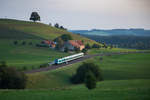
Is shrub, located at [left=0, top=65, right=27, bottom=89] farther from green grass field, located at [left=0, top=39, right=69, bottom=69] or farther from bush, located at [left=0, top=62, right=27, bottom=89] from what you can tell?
green grass field, located at [left=0, top=39, right=69, bottom=69]

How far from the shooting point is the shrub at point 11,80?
36781 millimetres

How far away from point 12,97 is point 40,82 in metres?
21.8

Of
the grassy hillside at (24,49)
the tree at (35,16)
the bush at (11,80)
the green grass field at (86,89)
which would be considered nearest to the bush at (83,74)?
the green grass field at (86,89)

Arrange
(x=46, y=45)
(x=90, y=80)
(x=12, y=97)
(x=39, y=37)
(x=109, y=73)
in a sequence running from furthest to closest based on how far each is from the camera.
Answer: (x=39, y=37) → (x=46, y=45) → (x=109, y=73) → (x=90, y=80) → (x=12, y=97)

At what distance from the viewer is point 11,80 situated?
3728 centimetres

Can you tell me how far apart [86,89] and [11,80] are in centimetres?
1632

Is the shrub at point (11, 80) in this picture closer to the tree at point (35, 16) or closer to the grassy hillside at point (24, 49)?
the grassy hillside at point (24, 49)

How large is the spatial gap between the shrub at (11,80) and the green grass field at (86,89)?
172 cm

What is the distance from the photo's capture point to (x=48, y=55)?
7694 cm

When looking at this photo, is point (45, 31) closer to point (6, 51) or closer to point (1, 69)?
point (6, 51)

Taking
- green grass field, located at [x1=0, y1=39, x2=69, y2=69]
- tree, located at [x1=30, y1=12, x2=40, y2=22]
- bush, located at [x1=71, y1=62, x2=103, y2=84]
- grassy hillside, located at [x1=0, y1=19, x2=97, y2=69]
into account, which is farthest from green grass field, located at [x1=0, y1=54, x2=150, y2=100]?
tree, located at [x1=30, y1=12, x2=40, y2=22]

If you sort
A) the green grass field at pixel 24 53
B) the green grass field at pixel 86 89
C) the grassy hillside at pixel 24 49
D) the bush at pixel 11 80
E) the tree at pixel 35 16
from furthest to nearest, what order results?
1. the tree at pixel 35 16
2. the green grass field at pixel 24 53
3. the grassy hillside at pixel 24 49
4. the bush at pixel 11 80
5. the green grass field at pixel 86 89

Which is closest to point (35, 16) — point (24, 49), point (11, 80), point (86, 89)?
point (24, 49)

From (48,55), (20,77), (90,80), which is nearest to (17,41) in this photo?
(48,55)
